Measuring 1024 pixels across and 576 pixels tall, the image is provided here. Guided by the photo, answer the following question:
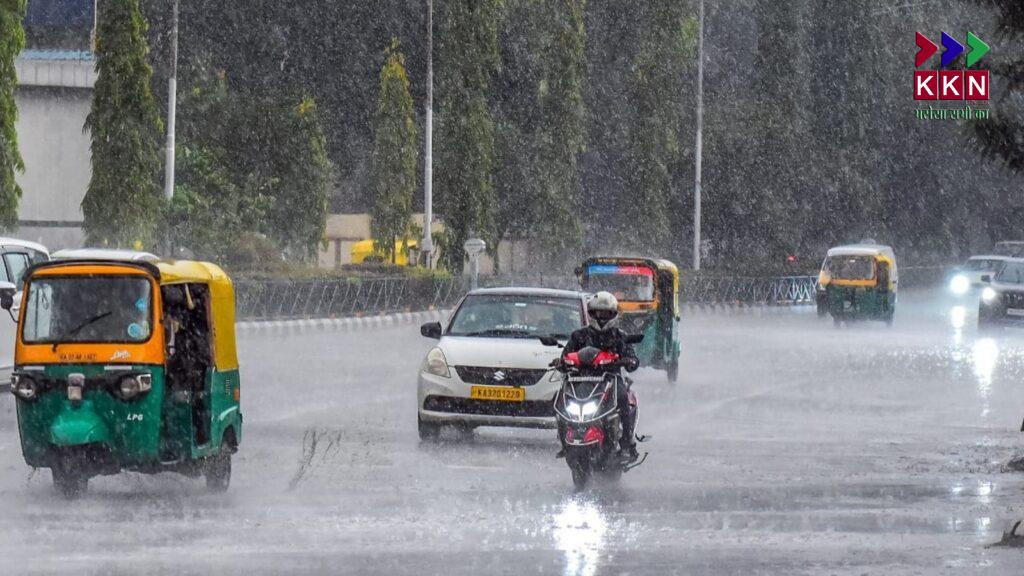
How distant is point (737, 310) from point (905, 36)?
22.4m

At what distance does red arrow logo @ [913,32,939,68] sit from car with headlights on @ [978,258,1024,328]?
24.6 metres

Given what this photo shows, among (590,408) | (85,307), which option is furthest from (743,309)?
(85,307)

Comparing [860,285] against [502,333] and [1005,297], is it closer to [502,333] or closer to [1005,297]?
[1005,297]

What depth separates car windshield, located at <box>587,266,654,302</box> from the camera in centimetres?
2736

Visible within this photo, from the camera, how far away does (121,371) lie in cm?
1245

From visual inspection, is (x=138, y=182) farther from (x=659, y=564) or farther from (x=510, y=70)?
(x=659, y=564)

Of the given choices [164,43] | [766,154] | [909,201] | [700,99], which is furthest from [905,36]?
[164,43]

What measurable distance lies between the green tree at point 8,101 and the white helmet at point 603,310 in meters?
27.9

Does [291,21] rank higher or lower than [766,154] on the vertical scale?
higher

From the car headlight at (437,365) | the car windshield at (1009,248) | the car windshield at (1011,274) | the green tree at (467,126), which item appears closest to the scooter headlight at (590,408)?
the car headlight at (437,365)

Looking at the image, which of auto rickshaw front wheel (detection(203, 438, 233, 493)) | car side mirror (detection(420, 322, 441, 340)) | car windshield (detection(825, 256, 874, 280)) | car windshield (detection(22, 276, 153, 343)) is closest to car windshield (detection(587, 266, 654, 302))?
car side mirror (detection(420, 322, 441, 340))

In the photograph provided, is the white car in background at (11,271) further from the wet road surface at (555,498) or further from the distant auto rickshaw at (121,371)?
the distant auto rickshaw at (121,371)

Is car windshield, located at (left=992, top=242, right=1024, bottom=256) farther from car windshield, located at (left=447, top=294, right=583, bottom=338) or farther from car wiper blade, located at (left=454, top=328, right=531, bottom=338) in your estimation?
car wiper blade, located at (left=454, top=328, right=531, bottom=338)

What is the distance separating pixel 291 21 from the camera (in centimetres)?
6869
